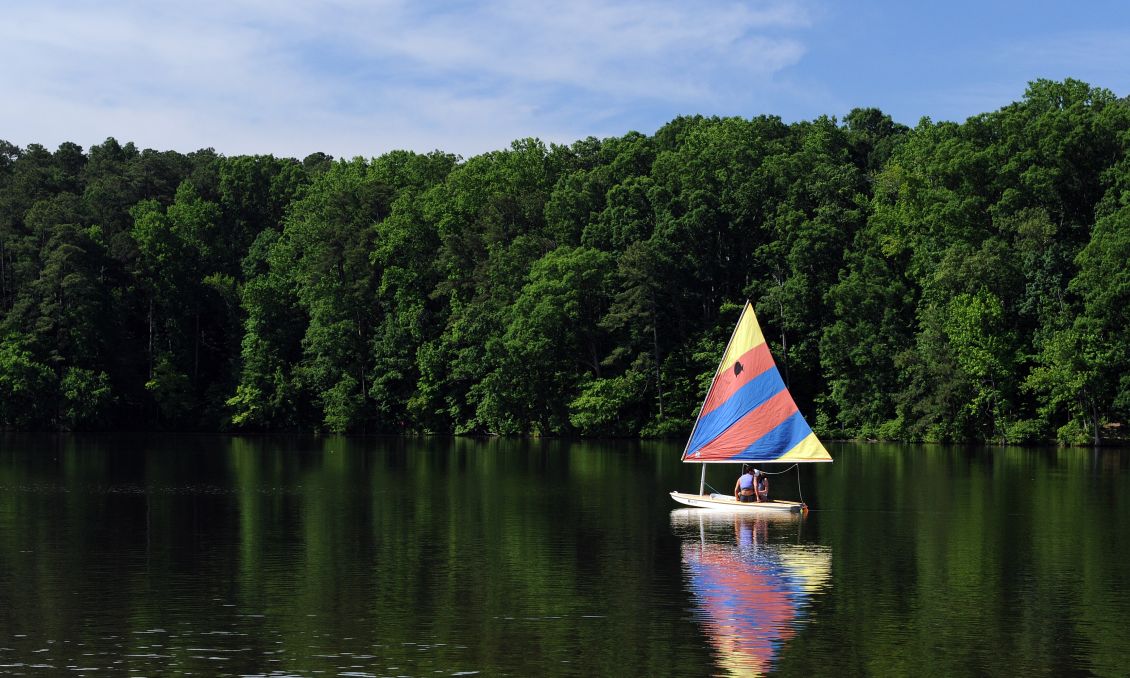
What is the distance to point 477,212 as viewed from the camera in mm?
131000

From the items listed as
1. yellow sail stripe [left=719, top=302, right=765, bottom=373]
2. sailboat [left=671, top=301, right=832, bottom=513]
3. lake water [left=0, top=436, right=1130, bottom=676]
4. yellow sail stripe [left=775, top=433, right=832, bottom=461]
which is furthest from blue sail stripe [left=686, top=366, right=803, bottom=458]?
lake water [left=0, top=436, right=1130, bottom=676]

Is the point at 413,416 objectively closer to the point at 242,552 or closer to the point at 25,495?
the point at 25,495

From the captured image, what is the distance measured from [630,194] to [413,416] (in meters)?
29.0

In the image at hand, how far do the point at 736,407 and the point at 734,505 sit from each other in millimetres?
3965

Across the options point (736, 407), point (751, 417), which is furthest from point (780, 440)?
point (736, 407)

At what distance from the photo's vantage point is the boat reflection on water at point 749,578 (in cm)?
2603

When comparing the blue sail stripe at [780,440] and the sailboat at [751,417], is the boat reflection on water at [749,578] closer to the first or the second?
the sailboat at [751,417]

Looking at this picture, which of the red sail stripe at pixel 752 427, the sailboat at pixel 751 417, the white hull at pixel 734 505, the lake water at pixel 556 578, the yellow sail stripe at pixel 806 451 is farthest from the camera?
the red sail stripe at pixel 752 427

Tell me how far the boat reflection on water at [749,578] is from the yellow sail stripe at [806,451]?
2.87m

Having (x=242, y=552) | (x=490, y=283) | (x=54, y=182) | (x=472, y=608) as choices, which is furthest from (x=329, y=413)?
(x=472, y=608)

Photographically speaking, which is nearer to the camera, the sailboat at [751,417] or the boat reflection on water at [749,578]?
the boat reflection on water at [749,578]

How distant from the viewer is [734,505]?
51.3 meters

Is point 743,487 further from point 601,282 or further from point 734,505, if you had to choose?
point 601,282

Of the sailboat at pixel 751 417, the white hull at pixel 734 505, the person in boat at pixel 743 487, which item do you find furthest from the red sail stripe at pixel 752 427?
the white hull at pixel 734 505
